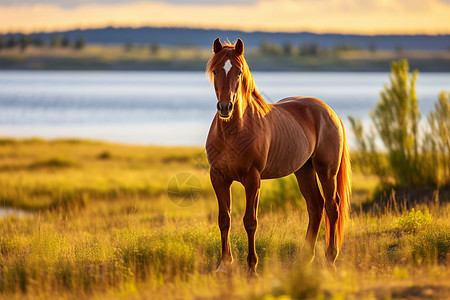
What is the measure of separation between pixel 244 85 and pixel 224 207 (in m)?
1.30

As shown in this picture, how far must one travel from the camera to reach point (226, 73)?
5.56 metres

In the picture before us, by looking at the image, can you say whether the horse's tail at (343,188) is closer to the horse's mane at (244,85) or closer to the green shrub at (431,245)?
the green shrub at (431,245)

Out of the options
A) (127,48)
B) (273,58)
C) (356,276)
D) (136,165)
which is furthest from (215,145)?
(127,48)

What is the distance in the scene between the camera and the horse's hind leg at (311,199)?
7.22m

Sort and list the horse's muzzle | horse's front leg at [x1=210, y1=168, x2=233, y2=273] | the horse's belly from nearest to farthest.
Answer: the horse's muzzle < horse's front leg at [x1=210, y1=168, x2=233, y2=273] < the horse's belly

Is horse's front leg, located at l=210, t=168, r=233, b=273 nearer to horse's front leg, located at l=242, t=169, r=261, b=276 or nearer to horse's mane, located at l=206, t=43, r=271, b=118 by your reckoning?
horse's front leg, located at l=242, t=169, r=261, b=276

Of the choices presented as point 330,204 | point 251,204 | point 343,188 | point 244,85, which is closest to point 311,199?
point 330,204

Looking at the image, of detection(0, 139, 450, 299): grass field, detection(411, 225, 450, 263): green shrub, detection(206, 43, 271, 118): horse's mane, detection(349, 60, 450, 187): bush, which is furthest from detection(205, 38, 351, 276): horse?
detection(349, 60, 450, 187): bush

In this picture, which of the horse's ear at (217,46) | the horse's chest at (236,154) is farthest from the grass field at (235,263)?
the horse's ear at (217,46)

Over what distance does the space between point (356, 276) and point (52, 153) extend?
22960mm

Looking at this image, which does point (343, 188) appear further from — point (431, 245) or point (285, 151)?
point (285, 151)

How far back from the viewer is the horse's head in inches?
212

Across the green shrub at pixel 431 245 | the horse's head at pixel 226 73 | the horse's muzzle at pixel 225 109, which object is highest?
the horse's head at pixel 226 73

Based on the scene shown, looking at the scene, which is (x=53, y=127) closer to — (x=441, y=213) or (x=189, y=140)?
(x=189, y=140)
